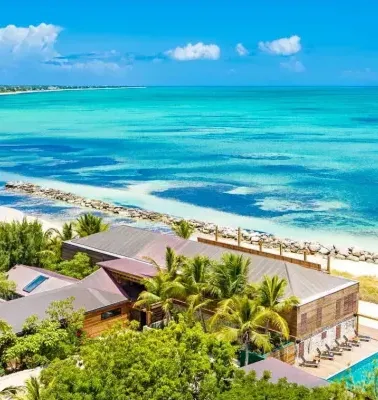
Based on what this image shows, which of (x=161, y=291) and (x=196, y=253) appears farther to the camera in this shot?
(x=196, y=253)

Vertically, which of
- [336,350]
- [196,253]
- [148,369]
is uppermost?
[196,253]

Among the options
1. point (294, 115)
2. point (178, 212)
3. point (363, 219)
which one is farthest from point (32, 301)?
point (294, 115)

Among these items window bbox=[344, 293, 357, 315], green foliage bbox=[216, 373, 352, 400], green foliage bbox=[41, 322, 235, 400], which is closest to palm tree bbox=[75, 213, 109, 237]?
window bbox=[344, 293, 357, 315]

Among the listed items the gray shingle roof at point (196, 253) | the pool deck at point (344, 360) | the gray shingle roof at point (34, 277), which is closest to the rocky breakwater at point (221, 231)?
the gray shingle roof at point (196, 253)

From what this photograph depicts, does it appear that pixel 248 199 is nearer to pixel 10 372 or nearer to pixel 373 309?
pixel 373 309

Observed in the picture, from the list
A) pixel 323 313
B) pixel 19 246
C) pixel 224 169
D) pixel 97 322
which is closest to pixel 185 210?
pixel 224 169

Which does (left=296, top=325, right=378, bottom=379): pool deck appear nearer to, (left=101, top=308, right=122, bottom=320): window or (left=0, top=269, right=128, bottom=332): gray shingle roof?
(left=101, top=308, right=122, bottom=320): window

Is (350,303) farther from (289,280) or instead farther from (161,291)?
(161,291)
